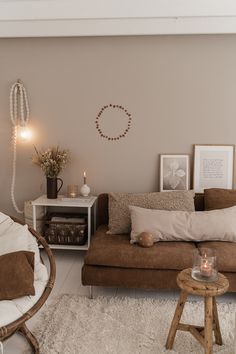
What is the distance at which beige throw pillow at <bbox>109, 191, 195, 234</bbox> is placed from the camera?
3.28 metres

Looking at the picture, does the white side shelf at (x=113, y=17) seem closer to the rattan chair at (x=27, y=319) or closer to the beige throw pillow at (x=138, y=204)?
the beige throw pillow at (x=138, y=204)

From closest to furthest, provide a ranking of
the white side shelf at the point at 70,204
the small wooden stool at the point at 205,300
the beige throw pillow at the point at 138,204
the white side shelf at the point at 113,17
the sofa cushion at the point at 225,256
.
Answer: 1. the small wooden stool at the point at 205,300
2. the sofa cushion at the point at 225,256
3. the beige throw pillow at the point at 138,204
4. the white side shelf at the point at 113,17
5. the white side shelf at the point at 70,204

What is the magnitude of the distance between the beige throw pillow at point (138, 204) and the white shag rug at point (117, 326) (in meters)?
0.67

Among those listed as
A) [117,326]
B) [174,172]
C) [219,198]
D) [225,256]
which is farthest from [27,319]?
[174,172]

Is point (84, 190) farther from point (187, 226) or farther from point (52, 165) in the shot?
point (187, 226)

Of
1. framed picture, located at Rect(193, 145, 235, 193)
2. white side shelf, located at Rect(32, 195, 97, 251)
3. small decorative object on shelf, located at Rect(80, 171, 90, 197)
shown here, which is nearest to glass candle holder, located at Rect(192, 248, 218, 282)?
white side shelf, located at Rect(32, 195, 97, 251)

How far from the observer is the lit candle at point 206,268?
2.10 meters

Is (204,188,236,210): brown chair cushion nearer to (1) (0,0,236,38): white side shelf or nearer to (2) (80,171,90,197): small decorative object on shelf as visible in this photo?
(2) (80,171,90,197): small decorative object on shelf

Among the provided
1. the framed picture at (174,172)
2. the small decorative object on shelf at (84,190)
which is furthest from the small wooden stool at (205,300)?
the small decorative object on shelf at (84,190)

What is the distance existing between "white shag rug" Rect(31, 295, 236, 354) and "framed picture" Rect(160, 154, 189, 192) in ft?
4.32

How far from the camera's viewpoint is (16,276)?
7.04 ft

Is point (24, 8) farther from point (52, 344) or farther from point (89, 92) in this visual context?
point (52, 344)

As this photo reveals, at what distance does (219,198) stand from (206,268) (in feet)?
4.55

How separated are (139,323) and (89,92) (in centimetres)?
235
